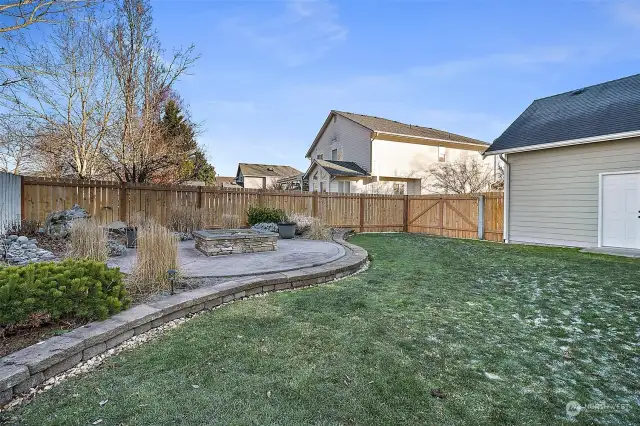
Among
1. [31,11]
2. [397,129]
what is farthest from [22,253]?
[397,129]

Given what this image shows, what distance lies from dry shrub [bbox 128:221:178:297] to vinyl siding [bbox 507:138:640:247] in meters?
9.34

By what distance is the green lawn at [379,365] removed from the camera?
1.81m

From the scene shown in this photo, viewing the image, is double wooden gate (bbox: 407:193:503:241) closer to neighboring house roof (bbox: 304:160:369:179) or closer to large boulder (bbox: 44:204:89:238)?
neighboring house roof (bbox: 304:160:369:179)

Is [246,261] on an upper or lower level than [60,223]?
lower

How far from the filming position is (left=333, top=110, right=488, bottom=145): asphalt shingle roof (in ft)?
58.9

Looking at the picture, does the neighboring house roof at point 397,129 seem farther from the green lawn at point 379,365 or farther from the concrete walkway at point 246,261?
the green lawn at point 379,365

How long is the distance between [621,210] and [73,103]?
47.2 feet

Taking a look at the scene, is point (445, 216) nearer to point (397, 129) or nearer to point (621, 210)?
point (621, 210)

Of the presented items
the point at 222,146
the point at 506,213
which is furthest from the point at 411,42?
the point at 222,146

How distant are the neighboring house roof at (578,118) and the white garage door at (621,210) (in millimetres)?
1066

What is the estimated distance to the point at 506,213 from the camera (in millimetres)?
9914

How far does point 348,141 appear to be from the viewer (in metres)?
19.1

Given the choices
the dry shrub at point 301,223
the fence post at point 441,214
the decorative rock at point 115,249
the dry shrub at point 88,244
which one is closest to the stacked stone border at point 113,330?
the dry shrub at point 88,244

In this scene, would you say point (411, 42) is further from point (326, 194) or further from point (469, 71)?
point (326, 194)
